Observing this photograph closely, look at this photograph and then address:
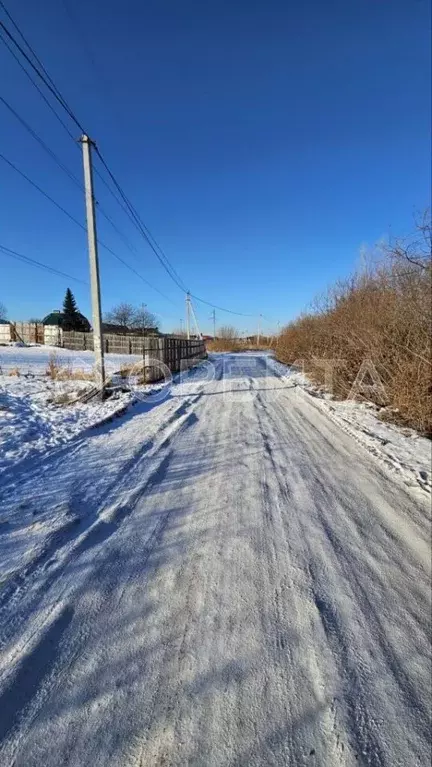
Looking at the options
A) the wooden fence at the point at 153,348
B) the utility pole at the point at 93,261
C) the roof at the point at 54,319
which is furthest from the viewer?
the roof at the point at 54,319

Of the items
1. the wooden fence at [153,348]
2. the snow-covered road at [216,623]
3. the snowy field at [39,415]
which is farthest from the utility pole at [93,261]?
the snow-covered road at [216,623]

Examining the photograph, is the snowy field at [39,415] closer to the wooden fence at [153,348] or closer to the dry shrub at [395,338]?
the wooden fence at [153,348]

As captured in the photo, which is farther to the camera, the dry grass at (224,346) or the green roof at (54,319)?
the green roof at (54,319)

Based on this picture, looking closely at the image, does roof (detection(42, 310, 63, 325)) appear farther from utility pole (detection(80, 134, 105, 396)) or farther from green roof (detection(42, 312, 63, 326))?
utility pole (detection(80, 134, 105, 396))

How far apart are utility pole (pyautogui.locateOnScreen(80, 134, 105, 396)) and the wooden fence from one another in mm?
3220

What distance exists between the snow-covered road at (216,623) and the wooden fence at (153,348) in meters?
8.80

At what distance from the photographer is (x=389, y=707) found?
1578 millimetres

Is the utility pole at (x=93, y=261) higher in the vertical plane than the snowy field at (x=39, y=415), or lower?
higher

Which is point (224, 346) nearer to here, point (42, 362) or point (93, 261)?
point (42, 362)

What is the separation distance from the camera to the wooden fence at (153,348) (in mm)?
12625

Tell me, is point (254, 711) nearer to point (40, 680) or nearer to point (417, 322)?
point (40, 680)

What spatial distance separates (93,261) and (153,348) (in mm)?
5144

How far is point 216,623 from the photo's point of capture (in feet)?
6.44

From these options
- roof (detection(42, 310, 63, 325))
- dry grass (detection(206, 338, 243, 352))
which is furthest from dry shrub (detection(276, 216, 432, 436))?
roof (detection(42, 310, 63, 325))
